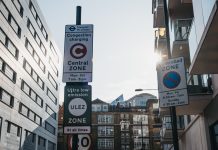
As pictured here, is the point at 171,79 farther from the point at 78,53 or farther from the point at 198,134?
the point at 198,134

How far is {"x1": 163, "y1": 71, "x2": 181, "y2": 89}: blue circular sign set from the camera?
8.06m

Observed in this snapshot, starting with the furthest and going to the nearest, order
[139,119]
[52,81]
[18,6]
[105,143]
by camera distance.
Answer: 1. [139,119]
2. [105,143]
3. [52,81]
4. [18,6]

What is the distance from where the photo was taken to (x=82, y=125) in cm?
630

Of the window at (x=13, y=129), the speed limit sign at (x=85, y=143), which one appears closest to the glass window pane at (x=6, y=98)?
the window at (x=13, y=129)

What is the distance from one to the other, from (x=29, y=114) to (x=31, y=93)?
11.3 feet

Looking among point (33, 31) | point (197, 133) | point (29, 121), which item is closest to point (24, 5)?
point (33, 31)

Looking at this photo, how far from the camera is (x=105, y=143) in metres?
85.4

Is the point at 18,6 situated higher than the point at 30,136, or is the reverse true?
the point at 18,6

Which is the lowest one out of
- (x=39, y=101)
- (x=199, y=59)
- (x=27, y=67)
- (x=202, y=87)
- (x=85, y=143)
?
(x=85, y=143)

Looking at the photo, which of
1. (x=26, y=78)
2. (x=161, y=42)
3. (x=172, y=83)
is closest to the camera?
(x=172, y=83)

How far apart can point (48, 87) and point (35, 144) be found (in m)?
13.7

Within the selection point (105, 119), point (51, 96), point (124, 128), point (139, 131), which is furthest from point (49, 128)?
point (139, 131)

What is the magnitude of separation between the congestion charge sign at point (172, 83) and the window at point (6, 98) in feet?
103

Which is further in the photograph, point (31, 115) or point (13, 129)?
point (31, 115)
